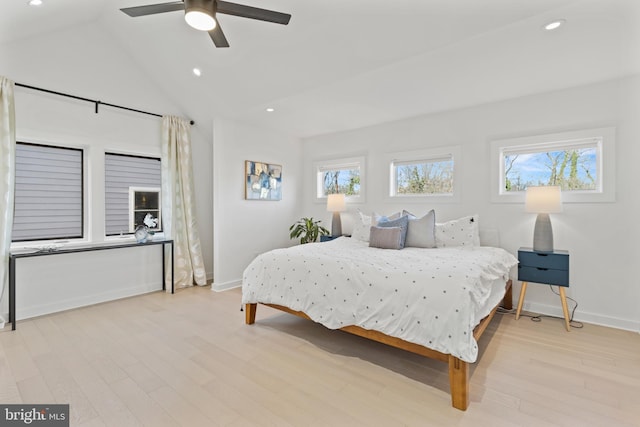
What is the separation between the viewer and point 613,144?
3.00 meters

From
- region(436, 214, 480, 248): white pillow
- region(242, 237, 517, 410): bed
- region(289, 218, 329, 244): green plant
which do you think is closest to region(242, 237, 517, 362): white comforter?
region(242, 237, 517, 410): bed

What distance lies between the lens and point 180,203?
178 inches

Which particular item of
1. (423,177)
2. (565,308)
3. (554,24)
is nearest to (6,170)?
(423,177)

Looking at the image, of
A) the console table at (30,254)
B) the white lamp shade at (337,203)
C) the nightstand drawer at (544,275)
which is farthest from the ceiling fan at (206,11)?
the nightstand drawer at (544,275)

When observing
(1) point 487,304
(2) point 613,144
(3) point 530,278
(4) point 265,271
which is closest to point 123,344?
(4) point 265,271

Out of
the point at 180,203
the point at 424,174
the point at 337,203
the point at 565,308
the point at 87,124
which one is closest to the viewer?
the point at 565,308

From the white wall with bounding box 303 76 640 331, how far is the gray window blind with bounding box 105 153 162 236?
395cm

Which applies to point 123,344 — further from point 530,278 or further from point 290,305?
point 530,278

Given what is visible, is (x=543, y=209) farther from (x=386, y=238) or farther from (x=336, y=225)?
(x=336, y=225)

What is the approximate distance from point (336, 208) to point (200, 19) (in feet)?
10.5

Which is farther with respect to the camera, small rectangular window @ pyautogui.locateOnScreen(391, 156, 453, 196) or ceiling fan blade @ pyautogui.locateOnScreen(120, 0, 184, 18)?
small rectangular window @ pyautogui.locateOnScreen(391, 156, 453, 196)

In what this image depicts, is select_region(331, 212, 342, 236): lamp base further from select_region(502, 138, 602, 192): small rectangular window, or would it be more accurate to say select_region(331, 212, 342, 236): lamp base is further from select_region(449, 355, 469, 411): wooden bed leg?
select_region(449, 355, 469, 411): wooden bed leg

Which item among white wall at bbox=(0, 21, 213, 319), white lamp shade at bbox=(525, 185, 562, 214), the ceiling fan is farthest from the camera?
white wall at bbox=(0, 21, 213, 319)

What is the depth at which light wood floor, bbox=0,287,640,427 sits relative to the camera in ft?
5.74
